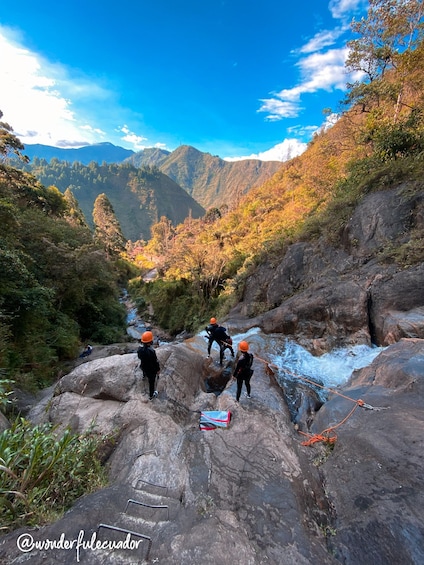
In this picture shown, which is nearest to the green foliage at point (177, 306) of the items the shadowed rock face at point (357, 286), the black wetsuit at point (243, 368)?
the shadowed rock face at point (357, 286)

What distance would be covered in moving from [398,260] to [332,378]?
5.41 m

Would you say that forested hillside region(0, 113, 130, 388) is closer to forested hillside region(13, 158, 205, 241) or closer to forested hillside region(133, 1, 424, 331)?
forested hillside region(133, 1, 424, 331)

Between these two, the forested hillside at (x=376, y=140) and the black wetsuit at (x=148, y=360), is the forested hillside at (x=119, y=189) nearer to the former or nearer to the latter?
the forested hillside at (x=376, y=140)

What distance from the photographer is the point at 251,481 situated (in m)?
4.15

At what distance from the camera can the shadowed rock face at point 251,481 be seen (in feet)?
9.92

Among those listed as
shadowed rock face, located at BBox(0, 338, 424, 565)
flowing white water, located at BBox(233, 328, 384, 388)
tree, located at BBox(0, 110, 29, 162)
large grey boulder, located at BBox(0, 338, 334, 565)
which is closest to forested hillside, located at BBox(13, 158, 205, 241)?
tree, located at BBox(0, 110, 29, 162)

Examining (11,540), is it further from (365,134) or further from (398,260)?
(365,134)

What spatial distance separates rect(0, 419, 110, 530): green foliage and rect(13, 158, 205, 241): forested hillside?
159073 mm

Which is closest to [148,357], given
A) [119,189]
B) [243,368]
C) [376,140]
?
[243,368]

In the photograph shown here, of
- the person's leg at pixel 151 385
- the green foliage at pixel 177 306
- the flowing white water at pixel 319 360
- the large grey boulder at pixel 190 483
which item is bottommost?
the green foliage at pixel 177 306

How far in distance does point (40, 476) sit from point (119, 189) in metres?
206

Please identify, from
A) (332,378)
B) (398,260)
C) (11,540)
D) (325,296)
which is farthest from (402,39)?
(11,540)

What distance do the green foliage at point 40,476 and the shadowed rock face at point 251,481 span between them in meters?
0.23

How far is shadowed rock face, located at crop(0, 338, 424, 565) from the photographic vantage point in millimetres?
3023
